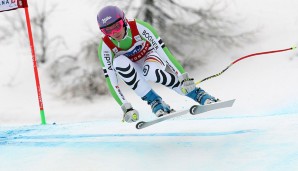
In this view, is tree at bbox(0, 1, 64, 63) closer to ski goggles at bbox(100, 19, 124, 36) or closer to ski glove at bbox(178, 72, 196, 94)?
ski goggles at bbox(100, 19, 124, 36)

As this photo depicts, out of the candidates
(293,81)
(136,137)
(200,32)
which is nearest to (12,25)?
(200,32)

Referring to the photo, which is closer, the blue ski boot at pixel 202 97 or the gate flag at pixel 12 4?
the blue ski boot at pixel 202 97

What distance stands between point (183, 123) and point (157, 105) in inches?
59.0

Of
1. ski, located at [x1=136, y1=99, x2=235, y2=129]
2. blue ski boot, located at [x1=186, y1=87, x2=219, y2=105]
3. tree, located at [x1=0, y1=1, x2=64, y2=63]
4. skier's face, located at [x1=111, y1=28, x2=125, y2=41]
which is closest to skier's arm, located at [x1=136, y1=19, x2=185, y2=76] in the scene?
skier's face, located at [x1=111, y1=28, x2=125, y2=41]

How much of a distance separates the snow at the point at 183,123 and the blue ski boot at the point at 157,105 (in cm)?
39

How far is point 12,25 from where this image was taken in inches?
595

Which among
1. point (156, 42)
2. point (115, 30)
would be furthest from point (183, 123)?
point (115, 30)

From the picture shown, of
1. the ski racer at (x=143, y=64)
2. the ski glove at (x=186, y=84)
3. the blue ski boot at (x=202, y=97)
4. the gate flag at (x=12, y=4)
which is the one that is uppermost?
the gate flag at (x=12, y=4)

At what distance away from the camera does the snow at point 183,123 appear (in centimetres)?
472

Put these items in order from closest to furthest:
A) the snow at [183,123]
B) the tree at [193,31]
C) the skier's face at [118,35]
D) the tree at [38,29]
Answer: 1. the snow at [183,123]
2. the skier's face at [118,35]
3. the tree at [193,31]
4. the tree at [38,29]

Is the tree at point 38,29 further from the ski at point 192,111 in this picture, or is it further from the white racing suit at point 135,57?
the ski at point 192,111

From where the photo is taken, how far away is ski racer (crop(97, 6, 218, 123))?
17.2 feet

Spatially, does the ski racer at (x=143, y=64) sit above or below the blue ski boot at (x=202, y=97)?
above

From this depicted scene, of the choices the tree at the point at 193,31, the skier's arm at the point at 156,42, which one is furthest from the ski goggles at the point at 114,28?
the tree at the point at 193,31
